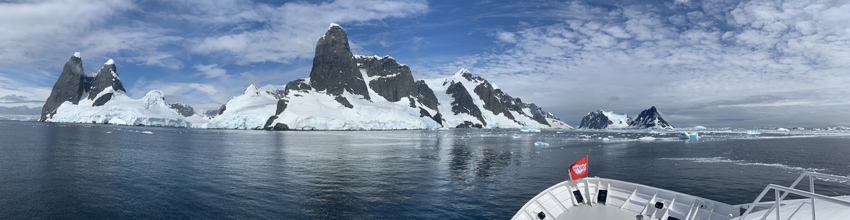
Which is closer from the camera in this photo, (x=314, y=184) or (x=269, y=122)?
(x=314, y=184)

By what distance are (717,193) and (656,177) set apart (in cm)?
706

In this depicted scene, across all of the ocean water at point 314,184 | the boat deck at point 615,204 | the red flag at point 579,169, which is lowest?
the ocean water at point 314,184

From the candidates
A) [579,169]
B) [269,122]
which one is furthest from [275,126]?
[579,169]

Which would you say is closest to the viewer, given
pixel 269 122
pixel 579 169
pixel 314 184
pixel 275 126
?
pixel 579 169

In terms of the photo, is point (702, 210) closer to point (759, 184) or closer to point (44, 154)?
point (759, 184)

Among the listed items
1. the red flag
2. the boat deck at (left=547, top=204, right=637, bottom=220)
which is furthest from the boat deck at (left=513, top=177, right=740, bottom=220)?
the red flag

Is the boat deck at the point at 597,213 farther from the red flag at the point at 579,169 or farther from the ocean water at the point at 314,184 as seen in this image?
the ocean water at the point at 314,184

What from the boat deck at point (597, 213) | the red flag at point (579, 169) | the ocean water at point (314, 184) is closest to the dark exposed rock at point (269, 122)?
the ocean water at point (314, 184)

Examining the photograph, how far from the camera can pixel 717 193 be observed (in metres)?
26.6

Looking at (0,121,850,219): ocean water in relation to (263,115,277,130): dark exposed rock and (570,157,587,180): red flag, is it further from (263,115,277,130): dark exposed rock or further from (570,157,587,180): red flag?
(263,115,277,130): dark exposed rock

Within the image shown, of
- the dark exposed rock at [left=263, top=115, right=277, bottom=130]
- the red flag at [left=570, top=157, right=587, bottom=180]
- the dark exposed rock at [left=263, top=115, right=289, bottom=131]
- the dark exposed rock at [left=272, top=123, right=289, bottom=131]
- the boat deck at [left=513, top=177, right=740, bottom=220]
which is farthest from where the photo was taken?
the dark exposed rock at [left=263, top=115, right=277, bottom=130]

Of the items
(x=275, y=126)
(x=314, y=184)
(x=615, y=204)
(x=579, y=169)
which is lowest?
(x=314, y=184)

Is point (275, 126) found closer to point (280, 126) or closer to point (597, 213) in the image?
point (280, 126)

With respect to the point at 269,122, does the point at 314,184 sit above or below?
below
